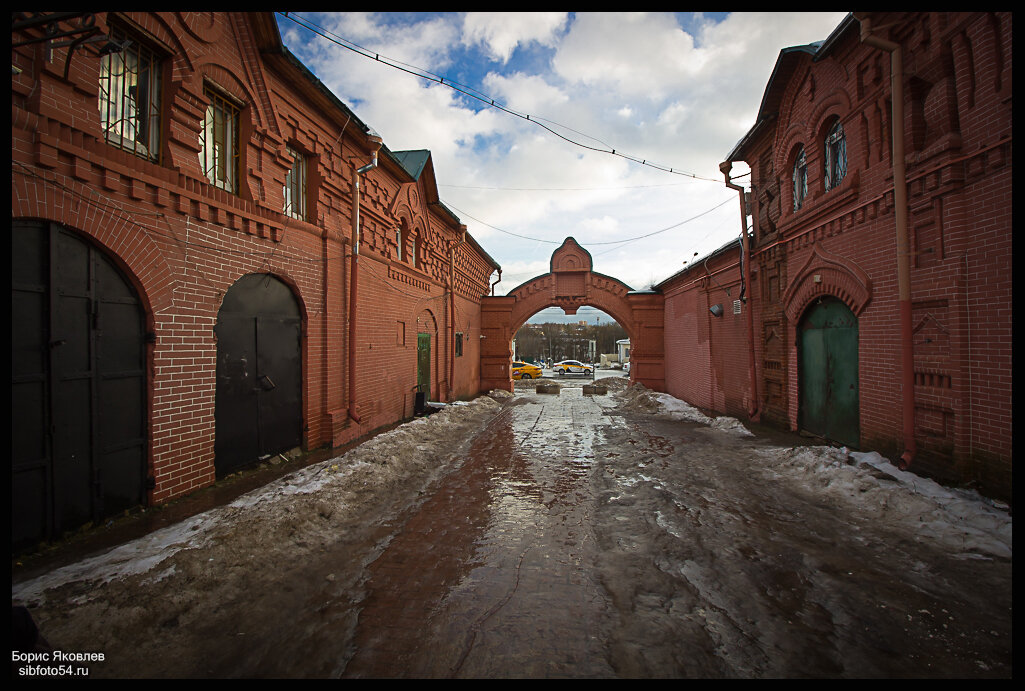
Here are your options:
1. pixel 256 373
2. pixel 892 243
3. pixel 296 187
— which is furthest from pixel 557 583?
pixel 296 187

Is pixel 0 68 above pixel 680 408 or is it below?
above

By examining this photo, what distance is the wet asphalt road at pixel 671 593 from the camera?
96.5 inches

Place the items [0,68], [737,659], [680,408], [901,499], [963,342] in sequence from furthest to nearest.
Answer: [680,408] < [963,342] < [901,499] < [737,659] < [0,68]

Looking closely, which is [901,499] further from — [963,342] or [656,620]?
[656,620]

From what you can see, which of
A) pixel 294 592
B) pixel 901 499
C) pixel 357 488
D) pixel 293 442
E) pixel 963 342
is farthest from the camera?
pixel 293 442

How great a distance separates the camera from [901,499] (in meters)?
4.42

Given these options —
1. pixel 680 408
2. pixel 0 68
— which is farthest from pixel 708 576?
pixel 680 408

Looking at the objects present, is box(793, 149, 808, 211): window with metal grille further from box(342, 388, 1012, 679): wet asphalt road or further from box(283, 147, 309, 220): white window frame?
box(283, 147, 309, 220): white window frame

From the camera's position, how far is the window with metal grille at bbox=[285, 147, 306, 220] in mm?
6805

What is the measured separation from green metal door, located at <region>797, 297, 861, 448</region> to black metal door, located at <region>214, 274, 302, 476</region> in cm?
889

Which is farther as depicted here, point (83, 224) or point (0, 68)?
point (83, 224)

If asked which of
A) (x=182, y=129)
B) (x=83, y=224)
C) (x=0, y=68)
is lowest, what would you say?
(x=83, y=224)

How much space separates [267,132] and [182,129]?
4.42 ft

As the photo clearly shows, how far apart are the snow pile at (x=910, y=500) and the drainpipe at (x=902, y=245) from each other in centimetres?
58
